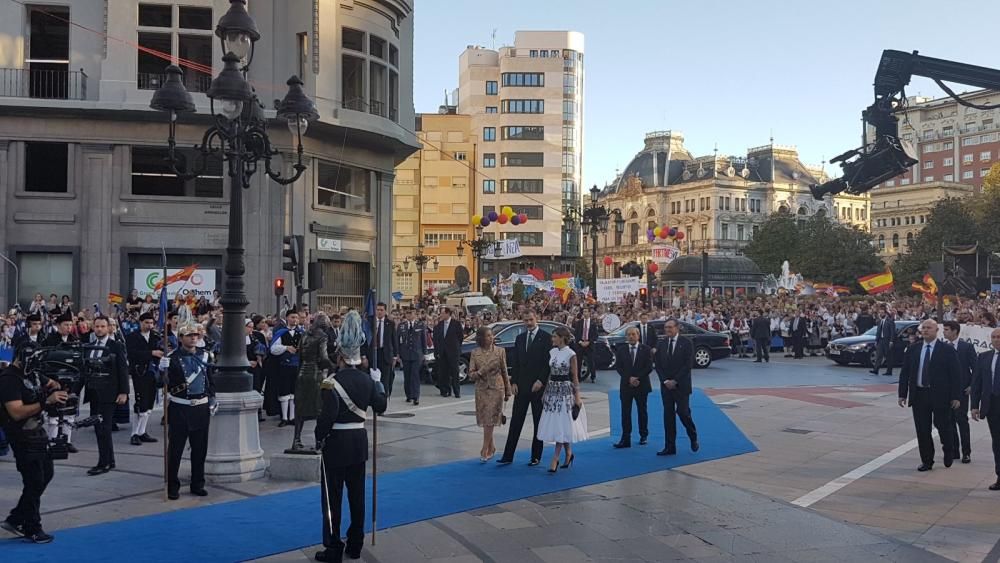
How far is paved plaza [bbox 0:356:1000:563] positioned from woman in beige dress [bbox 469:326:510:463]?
0.90m

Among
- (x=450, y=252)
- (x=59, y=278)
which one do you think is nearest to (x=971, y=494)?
(x=59, y=278)

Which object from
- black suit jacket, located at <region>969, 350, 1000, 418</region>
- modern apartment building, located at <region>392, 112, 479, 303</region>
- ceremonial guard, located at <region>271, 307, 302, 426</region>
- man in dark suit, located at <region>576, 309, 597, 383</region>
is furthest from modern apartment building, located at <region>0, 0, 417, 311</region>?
modern apartment building, located at <region>392, 112, 479, 303</region>

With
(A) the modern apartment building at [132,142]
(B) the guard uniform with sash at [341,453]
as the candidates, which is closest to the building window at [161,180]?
(A) the modern apartment building at [132,142]

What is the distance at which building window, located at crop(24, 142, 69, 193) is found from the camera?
29031mm

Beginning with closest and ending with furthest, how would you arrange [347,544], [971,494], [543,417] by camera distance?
[347,544], [971,494], [543,417]

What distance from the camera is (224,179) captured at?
98.2ft

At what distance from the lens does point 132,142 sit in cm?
2928

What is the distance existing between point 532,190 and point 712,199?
45792mm

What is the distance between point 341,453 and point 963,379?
8604mm

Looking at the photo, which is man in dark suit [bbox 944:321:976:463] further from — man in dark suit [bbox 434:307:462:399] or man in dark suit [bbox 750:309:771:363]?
man in dark suit [bbox 750:309:771:363]

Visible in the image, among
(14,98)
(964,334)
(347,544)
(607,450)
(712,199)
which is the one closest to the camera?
(347,544)

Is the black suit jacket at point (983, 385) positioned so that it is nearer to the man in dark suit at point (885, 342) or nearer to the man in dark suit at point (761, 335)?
the man in dark suit at point (885, 342)

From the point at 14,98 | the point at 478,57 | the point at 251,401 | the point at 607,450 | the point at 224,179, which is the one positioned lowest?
the point at 607,450

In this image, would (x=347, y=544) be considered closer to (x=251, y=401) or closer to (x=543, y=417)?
(x=251, y=401)
